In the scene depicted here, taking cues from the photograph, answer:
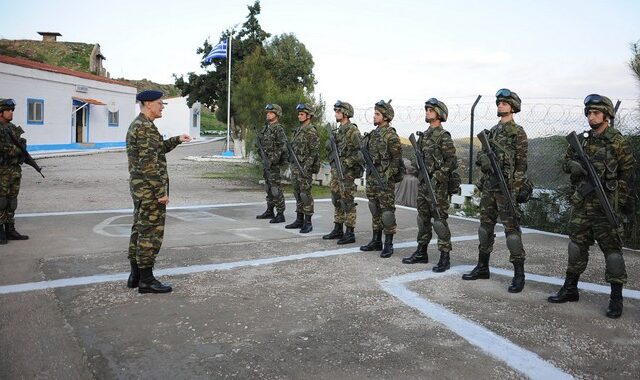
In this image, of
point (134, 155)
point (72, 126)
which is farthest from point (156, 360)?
point (72, 126)

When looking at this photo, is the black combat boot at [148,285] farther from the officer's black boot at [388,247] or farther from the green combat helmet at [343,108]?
the green combat helmet at [343,108]

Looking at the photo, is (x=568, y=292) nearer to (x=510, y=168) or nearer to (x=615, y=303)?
(x=615, y=303)

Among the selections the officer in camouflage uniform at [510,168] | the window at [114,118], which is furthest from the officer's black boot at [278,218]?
the window at [114,118]

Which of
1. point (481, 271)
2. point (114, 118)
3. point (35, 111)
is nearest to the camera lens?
point (481, 271)

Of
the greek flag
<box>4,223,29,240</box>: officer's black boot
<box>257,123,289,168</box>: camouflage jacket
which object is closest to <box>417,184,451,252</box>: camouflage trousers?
<box>257,123,289,168</box>: camouflage jacket

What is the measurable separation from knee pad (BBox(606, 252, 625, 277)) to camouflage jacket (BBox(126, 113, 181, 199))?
4.09 meters

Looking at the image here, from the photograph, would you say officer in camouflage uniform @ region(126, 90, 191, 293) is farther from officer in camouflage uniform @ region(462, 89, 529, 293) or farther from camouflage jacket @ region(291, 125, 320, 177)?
camouflage jacket @ region(291, 125, 320, 177)

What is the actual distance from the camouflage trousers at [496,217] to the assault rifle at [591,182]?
30.6 inches

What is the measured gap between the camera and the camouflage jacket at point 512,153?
5293 mm

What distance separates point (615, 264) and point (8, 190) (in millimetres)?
6941

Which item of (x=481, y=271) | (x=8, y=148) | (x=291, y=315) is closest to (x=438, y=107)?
(x=481, y=271)

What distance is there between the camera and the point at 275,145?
911 centimetres

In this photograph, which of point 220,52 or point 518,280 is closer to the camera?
point 518,280

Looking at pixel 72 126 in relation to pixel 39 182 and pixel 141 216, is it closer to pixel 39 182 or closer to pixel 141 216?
pixel 39 182
